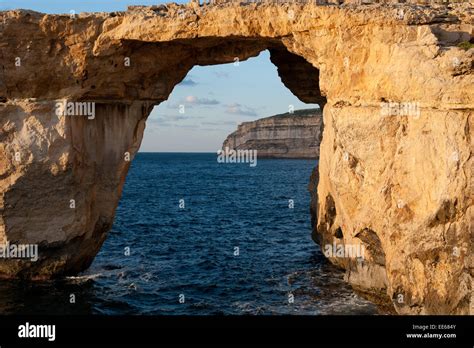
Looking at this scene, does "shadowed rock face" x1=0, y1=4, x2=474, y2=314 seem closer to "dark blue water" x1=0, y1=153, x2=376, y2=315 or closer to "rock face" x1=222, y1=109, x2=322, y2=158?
"dark blue water" x1=0, y1=153, x2=376, y2=315

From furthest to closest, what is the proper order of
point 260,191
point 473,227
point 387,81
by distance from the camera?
point 260,191 < point 387,81 < point 473,227

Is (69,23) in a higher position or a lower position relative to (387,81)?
higher

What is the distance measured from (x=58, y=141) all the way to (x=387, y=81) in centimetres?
1218

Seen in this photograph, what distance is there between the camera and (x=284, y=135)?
129 meters

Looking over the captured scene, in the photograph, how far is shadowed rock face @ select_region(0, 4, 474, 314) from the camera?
1510 cm

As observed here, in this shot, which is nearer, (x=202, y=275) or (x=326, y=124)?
(x=326, y=124)

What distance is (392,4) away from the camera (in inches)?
661


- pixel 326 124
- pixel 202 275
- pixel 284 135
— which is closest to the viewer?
pixel 326 124

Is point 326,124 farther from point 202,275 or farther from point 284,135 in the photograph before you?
point 284,135

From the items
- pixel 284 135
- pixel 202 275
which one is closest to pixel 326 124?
pixel 202 275

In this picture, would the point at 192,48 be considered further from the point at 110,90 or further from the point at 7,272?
the point at 7,272

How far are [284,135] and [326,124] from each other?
4200 inches

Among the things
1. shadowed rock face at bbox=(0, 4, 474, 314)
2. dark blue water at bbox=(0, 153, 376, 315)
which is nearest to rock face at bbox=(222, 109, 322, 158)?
dark blue water at bbox=(0, 153, 376, 315)

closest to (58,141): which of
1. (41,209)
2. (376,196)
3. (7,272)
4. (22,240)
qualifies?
(41,209)
